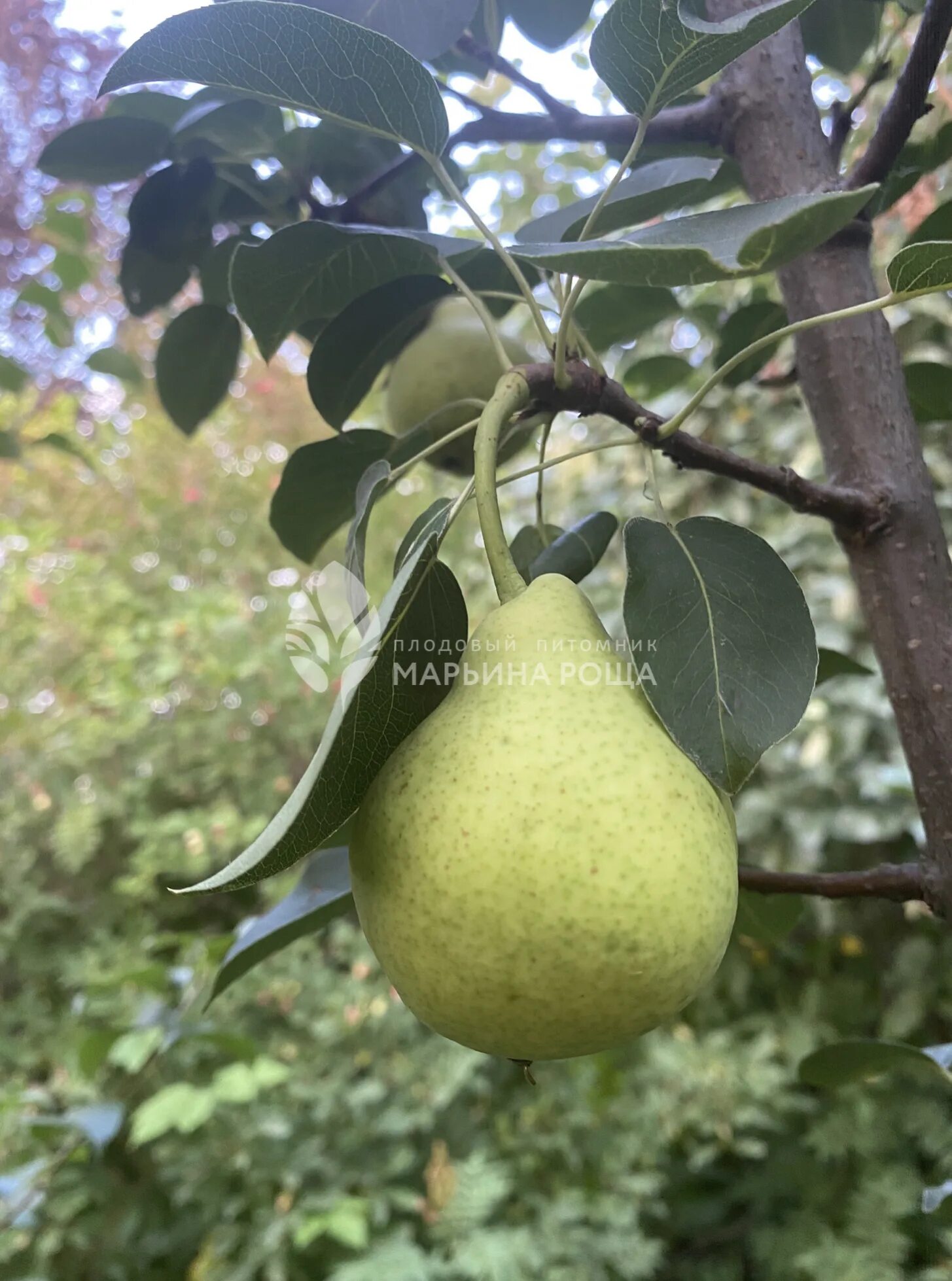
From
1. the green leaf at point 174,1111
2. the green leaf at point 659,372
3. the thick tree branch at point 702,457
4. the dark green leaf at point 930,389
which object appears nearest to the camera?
the thick tree branch at point 702,457

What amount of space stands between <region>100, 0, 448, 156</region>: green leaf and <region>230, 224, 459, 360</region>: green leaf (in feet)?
0.19

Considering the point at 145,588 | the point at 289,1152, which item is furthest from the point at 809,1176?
the point at 145,588

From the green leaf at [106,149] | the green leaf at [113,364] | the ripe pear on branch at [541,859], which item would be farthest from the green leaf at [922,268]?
the green leaf at [113,364]

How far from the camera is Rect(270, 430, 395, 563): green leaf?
0.58 meters

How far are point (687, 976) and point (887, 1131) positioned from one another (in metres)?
1.17

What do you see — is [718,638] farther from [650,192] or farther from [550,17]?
[550,17]

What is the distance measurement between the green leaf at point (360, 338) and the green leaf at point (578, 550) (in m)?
0.19

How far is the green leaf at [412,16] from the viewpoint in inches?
20.9

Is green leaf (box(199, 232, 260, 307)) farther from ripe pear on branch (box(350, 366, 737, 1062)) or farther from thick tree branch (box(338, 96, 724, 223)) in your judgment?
ripe pear on branch (box(350, 366, 737, 1062))

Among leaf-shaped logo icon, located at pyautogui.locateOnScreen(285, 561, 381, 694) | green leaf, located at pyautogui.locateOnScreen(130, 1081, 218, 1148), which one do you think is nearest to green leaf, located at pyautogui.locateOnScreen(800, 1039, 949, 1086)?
leaf-shaped logo icon, located at pyautogui.locateOnScreen(285, 561, 381, 694)

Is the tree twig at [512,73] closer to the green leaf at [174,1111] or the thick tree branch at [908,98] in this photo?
the thick tree branch at [908,98]

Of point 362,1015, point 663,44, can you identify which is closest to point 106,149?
point 663,44

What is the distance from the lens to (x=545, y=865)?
30 centimetres

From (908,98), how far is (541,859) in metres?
0.42
